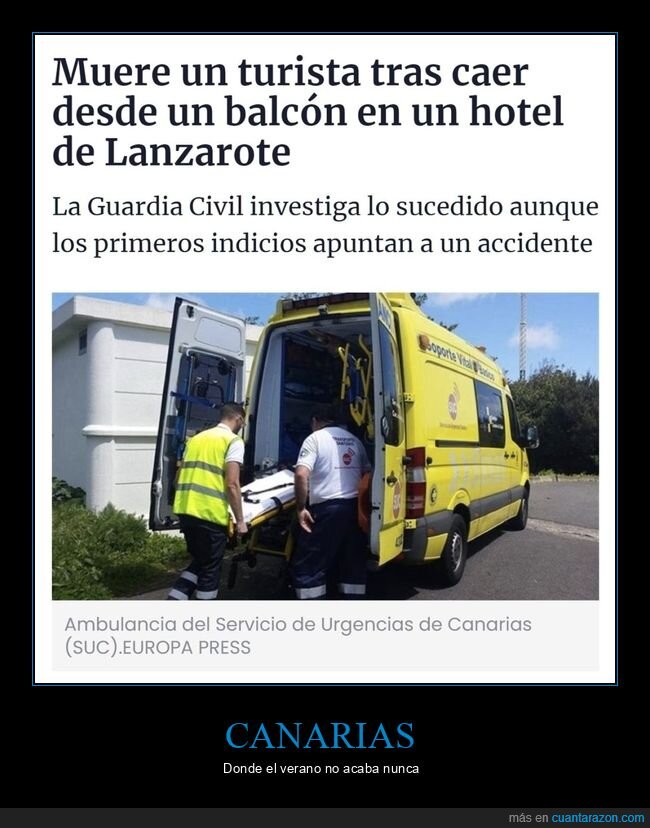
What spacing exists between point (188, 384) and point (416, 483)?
1.92 meters

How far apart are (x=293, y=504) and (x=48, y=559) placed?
157 centimetres

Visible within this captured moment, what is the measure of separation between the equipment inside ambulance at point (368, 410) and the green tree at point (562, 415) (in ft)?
1.64

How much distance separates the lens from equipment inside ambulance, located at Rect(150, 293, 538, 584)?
3.22m

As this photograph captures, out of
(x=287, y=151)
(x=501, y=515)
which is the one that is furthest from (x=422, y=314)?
(x=501, y=515)

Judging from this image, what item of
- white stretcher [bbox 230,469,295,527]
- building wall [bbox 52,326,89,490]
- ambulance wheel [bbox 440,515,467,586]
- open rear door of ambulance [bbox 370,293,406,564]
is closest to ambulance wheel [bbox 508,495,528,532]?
ambulance wheel [bbox 440,515,467,586]

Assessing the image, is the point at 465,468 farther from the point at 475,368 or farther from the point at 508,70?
the point at 508,70

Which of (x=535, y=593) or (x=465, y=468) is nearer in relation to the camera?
(x=535, y=593)

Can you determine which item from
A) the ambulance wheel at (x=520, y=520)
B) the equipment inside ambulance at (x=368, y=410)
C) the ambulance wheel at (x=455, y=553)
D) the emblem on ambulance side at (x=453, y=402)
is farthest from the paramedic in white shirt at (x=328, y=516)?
the ambulance wheel at (x=520, y=520)

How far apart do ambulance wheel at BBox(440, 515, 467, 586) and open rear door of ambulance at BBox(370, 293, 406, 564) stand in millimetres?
708

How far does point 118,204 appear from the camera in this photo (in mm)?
2770

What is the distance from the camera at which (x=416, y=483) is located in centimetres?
338

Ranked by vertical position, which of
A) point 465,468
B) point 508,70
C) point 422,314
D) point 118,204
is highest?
point 508,70

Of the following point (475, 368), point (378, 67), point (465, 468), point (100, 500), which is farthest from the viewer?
point (100, 500)

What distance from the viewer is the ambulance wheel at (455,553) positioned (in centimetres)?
383
